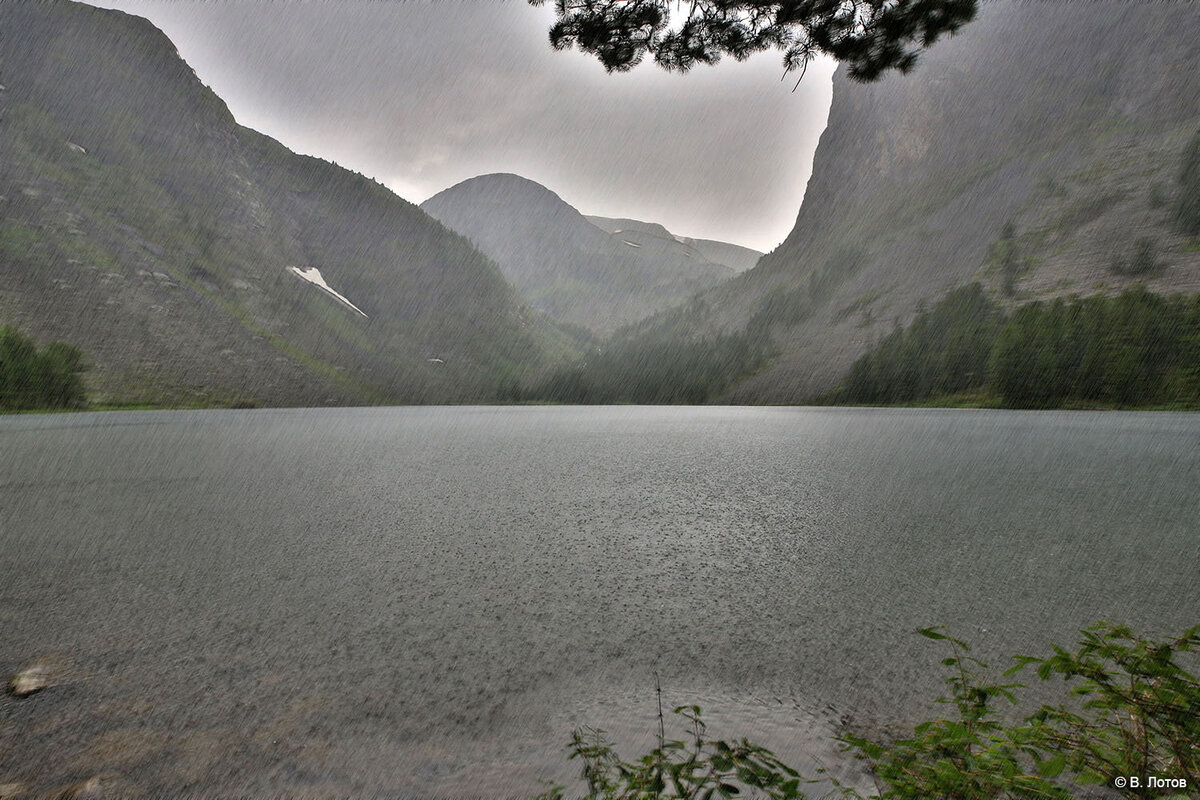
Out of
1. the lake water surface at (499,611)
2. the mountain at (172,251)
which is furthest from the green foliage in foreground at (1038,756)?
the mountain at (172,251)

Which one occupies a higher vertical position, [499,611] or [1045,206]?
[1045,206]

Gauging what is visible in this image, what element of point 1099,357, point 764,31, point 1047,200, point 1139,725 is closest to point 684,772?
point 1139,725

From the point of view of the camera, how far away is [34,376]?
67.6 m

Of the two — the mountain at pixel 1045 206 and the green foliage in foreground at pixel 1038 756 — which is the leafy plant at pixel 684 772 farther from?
the mountain at pixel 1045 206

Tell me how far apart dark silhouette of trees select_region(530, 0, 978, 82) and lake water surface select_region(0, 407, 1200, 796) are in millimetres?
7482

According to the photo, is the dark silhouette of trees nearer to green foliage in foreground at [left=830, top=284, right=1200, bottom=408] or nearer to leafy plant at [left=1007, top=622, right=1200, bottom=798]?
leafy plant at [left=1007, top=622, right=1200, bottom=798]

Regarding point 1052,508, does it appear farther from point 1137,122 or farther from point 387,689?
point 1137,122

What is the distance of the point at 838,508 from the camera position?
9.84m

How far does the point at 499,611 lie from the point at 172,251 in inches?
6460

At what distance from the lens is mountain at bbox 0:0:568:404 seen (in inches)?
4119

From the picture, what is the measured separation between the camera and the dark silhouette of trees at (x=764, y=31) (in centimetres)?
870

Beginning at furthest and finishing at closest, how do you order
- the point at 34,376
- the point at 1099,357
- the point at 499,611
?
the point at 1099,357 → the point at 34,376 → the point at 499,611

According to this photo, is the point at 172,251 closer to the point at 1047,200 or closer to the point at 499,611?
the point at 499,611

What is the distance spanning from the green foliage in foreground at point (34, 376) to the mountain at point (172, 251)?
26.5 metres
